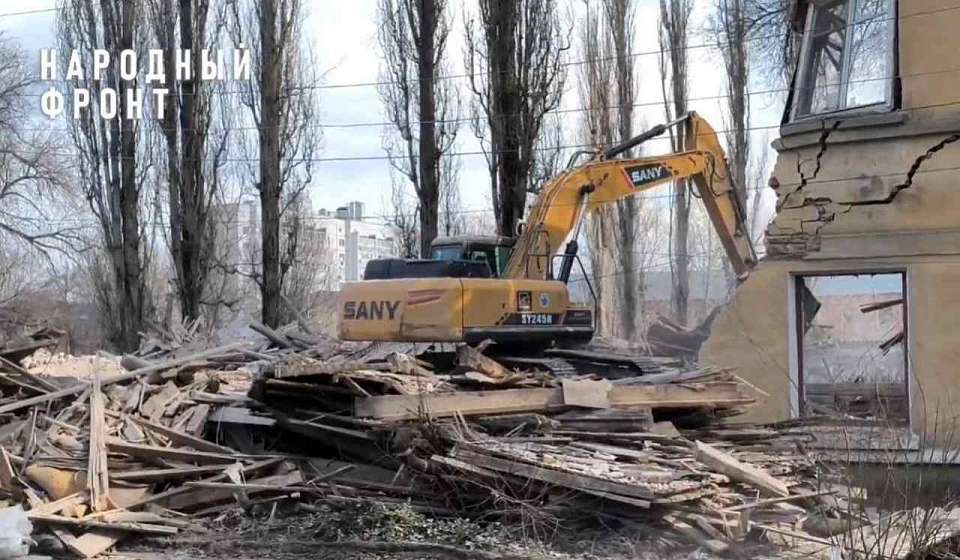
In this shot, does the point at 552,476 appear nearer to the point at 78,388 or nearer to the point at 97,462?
the point at 97,462

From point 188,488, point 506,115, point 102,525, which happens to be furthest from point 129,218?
point 102,525

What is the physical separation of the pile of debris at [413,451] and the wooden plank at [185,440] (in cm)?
2

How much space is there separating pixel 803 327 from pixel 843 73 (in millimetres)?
2932

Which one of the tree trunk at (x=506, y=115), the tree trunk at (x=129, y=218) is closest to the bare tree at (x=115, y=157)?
the tree trunk at (x=129, y=218)

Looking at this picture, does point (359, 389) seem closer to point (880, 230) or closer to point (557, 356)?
point (557, 356)

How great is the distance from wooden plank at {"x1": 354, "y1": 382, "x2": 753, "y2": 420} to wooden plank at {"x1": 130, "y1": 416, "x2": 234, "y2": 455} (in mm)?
1888

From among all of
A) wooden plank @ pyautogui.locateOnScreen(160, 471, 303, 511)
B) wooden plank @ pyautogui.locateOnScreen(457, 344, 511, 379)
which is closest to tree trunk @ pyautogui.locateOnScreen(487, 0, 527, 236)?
wooden plank @ pyautogui.locateOnScreen(457, 344, 511, 379)

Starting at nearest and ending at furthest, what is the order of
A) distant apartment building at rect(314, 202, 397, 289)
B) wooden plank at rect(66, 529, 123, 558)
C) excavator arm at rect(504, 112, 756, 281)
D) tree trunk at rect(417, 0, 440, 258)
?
wooden plank at rect(66, 529, 123, 558) → excavator arm at rect(504, 112, 756, 281) → tree trunk at rect(417, 0, 440, 258) → distant apartment building at rect(314, 202, 397, 289)

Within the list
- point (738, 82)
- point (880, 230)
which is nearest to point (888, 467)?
point (880, 230)

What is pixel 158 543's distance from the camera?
9.02 m

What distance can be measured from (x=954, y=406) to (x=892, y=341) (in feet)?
9.58

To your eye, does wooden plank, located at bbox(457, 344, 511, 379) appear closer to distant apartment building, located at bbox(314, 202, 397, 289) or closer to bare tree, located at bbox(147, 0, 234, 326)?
bare tree, located at bbox(147, 0, 234, 326)

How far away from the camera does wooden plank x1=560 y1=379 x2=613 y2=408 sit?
9797mm

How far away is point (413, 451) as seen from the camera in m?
9.00
